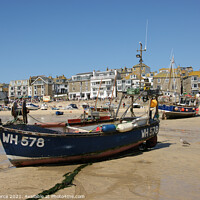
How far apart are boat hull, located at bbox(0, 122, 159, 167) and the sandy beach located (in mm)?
318

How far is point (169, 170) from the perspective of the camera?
7.66 m

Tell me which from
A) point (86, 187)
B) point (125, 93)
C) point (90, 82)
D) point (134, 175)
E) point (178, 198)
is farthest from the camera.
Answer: point (90, 82)

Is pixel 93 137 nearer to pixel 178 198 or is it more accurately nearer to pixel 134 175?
pixel 134 175

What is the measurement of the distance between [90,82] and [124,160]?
7923 cm

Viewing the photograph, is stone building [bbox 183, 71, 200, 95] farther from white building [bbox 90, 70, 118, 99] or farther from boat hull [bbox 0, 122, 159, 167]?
boat hull [bbox 0, 122, 159, 167]

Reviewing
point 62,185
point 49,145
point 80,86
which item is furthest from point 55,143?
point 80,86

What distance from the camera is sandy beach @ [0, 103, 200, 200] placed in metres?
5.62

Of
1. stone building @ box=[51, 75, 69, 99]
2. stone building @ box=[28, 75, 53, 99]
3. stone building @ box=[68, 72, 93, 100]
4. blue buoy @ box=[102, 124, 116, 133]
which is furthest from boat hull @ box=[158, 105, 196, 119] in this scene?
stone building @ box=[28, 75, 53, 99]

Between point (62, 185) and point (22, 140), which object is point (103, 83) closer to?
point (22, 140)

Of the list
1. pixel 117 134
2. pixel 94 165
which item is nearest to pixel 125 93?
pixel 117 134

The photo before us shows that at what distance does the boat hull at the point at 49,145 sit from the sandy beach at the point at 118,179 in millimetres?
318

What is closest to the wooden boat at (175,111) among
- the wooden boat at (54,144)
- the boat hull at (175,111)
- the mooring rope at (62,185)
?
the boat hull at (175,111)

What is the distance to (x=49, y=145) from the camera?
779 centimetres

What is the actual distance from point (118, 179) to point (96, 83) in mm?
78507
